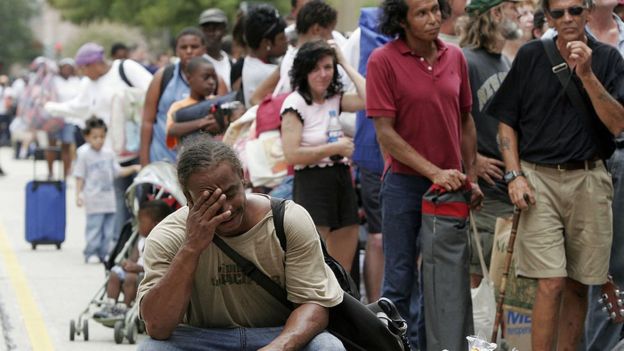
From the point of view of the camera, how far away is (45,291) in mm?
12211

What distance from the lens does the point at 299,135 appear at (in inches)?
357

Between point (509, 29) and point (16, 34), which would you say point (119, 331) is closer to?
point (509, 29)

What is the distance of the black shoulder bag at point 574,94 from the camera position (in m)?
7.62

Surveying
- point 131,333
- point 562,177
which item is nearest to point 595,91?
point 562,177

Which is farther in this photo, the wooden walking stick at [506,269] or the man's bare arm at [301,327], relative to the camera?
the wooden walking stick at [506,269]

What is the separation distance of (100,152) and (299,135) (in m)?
5.59

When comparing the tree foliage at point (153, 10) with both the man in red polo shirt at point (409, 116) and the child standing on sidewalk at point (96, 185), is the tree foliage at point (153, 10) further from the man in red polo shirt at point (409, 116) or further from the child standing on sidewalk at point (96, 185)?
the man in red polo shirt at point (409, 116)

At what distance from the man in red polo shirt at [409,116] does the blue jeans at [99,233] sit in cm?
652

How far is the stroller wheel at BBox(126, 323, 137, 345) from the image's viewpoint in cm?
937

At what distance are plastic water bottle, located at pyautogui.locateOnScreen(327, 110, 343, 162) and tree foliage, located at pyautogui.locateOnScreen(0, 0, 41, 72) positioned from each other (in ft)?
218

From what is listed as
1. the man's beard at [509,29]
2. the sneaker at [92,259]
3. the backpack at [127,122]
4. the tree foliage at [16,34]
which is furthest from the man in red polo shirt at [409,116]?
the tree foliage at [16,34]

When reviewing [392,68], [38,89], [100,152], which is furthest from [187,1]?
[392,68]

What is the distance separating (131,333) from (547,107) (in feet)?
10.7

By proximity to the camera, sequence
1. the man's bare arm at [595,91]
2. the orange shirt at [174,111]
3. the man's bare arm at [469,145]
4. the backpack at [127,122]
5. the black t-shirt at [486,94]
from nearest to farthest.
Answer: the man's bare arm at [595,91]
the man's bare arm at [469,145]
the black t-shirt at [486,94]
the orange shirt at [174,111]
the backpack at [127,122]
